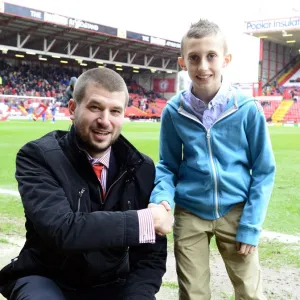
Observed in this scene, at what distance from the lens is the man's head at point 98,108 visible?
211cm

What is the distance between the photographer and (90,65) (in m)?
54.4

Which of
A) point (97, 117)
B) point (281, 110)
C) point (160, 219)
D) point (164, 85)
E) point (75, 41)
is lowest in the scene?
point (160, 219)

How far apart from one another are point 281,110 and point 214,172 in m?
45.5

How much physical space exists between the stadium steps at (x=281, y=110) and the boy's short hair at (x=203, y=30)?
4318cm

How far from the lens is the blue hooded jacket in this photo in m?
2.32

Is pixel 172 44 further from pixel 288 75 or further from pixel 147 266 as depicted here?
pixel 147 266

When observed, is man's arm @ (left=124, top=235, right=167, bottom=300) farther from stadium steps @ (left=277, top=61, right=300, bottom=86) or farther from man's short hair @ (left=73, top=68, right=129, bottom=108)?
stadium steps @ (left=277, top=61, right=300, bottom=86)

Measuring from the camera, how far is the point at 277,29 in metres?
46.1

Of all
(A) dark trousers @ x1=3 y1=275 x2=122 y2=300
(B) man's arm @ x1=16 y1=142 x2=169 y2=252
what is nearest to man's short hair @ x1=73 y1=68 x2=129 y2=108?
(B) man's arm @ x1=16 y1=142 x2=169 y2=252

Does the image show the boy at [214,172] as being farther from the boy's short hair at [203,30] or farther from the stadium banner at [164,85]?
the stadium banner at [164,85]

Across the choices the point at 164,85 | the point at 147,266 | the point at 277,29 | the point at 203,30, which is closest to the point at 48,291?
the point at 147,266

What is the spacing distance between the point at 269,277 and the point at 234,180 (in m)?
1.17

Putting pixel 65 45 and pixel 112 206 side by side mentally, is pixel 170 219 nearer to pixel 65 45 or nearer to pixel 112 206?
pixel 112 206

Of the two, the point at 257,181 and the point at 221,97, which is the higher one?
the point at 221,97
